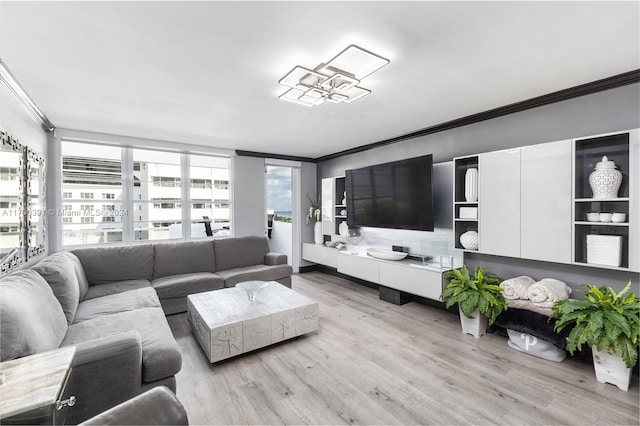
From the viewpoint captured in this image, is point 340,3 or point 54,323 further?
point 54,323

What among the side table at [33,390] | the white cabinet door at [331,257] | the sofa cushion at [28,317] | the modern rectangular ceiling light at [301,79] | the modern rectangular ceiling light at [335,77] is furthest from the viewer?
the white cabinet door at [331,257]

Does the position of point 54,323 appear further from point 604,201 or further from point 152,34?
point 604,201

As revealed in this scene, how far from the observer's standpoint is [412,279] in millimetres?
3609

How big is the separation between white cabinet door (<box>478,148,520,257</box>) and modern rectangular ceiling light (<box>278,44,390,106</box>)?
65.5 inches

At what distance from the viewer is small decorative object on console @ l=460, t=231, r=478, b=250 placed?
3.25 meters

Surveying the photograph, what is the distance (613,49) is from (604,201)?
47.2 inches

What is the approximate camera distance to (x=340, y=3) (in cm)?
147

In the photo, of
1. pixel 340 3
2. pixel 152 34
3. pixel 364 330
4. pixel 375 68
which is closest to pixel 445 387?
pixel 364 330

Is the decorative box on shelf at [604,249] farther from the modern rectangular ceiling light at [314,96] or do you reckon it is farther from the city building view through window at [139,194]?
the city building view through window at [139,194]

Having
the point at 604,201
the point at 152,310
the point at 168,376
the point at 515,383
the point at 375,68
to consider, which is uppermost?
the point at 375,68

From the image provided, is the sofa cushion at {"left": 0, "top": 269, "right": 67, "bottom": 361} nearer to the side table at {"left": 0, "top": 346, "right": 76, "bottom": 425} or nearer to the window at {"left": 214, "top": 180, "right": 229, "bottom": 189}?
the side table at {"left": 0, "top": 346, "right": 76, "bottom": 425}

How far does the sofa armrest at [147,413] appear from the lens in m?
0.70

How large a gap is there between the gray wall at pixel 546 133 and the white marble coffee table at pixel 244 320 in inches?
85.8

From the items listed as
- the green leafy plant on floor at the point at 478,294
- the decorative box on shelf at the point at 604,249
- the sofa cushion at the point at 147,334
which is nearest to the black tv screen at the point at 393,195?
the green leafy plant on floor at the point at 478,294
